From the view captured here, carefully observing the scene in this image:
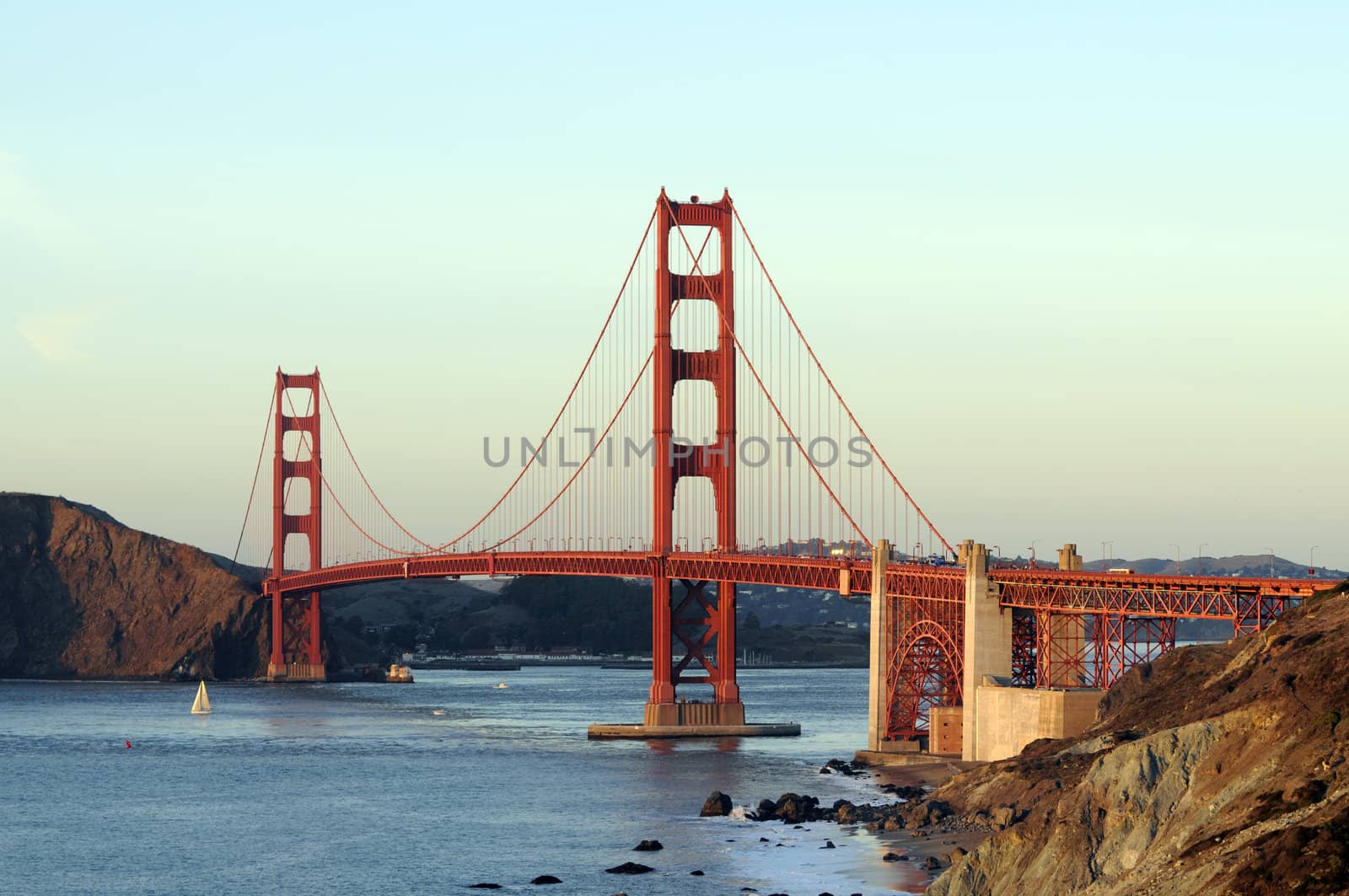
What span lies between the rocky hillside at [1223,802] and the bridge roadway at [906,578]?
8.33m

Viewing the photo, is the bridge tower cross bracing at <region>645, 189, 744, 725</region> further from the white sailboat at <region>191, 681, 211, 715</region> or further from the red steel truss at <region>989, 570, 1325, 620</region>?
the white sailboat at <region>191, 681, 211, 715</region>

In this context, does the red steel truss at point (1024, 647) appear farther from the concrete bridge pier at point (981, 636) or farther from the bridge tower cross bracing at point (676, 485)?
the bridge tower cross bracing at point (676, 485)

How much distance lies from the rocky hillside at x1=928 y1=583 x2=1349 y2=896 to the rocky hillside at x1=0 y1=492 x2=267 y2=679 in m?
134

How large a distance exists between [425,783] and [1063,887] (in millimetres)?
42880

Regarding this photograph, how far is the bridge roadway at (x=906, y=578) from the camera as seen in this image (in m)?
61.9

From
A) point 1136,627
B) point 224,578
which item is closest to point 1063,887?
point 1136,627

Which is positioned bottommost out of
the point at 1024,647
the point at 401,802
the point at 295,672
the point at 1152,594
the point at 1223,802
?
the point at 401,802

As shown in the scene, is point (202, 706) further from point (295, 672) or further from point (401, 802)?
point (401, 802)

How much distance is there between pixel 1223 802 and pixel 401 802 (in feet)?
133

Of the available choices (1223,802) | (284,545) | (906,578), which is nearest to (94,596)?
(284,545)

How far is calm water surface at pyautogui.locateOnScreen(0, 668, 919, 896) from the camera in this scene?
184 feet

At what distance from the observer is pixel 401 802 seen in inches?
2928

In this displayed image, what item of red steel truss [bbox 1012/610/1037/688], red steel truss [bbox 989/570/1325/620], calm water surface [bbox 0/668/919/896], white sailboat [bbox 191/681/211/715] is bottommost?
calm water surface [bbox 0/668/919/896]

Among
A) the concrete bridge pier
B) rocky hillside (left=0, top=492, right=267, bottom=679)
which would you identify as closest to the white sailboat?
rocky hillside (left=0, top=492, right=267, bottom=679)
